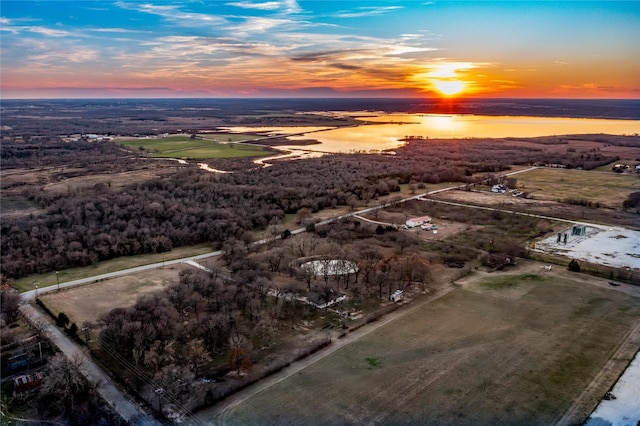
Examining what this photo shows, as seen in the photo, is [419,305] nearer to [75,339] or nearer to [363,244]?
[363,244]

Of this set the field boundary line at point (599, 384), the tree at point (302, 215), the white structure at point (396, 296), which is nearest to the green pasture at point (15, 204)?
the tree at point (302, 215)

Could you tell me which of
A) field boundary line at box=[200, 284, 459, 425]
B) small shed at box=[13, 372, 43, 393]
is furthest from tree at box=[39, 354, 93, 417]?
field boundary line at box=[200, 284, 459, 425]

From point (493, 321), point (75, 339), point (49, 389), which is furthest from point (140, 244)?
point (493, 321)

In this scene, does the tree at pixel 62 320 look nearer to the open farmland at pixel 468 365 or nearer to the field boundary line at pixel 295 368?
the field boundary line at pixel 295 368

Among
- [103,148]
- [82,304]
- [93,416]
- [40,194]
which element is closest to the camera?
[93,416]

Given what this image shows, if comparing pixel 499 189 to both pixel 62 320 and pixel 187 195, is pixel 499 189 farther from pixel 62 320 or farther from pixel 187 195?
pixel 62 320

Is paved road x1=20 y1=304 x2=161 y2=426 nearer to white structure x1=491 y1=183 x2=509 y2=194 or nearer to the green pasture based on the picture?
the green pasture
